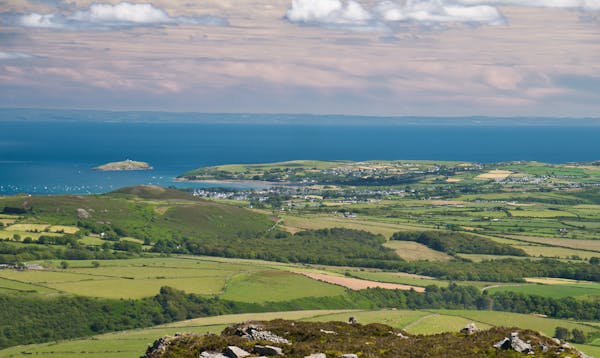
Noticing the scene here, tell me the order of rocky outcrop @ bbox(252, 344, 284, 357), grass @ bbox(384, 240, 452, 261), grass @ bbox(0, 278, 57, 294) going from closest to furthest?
rocky outcrop @ bbox(252, 344, 284, 357)
grass @ bbox(0, 278, 57, 294)
grass @ bbox(384, 240, 452, 261)

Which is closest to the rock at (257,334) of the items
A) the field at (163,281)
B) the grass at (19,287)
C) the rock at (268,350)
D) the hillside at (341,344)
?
the hillside at (341,344)

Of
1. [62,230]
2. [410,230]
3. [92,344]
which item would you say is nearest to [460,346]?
[92,344]

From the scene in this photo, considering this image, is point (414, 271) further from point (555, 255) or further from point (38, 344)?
point (38, 344)

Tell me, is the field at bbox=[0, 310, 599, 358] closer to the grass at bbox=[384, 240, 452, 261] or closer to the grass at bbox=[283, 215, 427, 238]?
the grass at bbox=[384, 240, 452, 261]

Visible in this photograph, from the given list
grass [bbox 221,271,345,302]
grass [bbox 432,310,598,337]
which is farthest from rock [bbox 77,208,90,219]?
grass [bbox 432,310,598,337]

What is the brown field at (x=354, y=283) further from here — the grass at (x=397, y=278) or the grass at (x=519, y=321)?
the grass at (x=519, y=321)

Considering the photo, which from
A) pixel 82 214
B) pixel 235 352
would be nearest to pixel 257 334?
pixel 235 352
